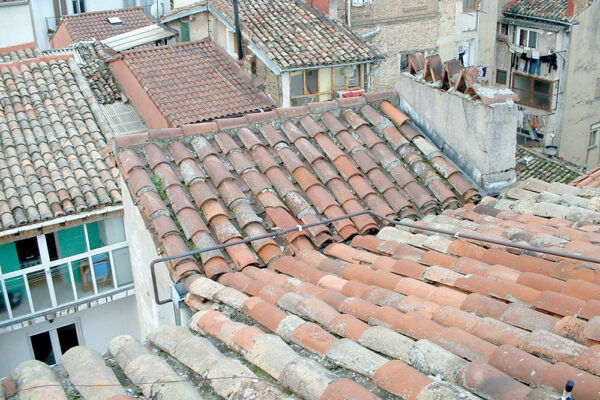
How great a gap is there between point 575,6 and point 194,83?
57.9 ft

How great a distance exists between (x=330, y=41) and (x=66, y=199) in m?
9.60

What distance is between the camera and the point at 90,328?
46.6ft

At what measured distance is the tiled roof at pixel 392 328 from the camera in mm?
3625

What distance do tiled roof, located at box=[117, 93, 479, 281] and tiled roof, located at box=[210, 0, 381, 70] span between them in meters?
9.65

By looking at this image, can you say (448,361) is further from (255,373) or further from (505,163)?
(505,163)

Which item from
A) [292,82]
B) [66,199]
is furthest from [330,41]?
[66,199]

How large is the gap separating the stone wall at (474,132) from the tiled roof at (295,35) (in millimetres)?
9769

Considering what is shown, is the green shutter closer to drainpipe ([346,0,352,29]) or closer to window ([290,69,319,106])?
window ([290,69,319,106])

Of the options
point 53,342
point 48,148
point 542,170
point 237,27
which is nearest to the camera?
point 48,148

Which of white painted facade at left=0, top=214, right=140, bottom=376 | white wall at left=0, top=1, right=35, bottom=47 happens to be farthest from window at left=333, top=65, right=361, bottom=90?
white wall at left=0, top=1, right=35, bottom=47

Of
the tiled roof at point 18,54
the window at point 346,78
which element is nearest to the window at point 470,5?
the window at point 346,78

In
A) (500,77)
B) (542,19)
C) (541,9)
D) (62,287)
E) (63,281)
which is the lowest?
(62,287)

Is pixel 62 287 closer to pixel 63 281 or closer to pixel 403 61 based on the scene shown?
pixel 63 281

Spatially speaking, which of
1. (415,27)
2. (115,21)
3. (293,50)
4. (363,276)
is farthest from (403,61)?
(363,276)
